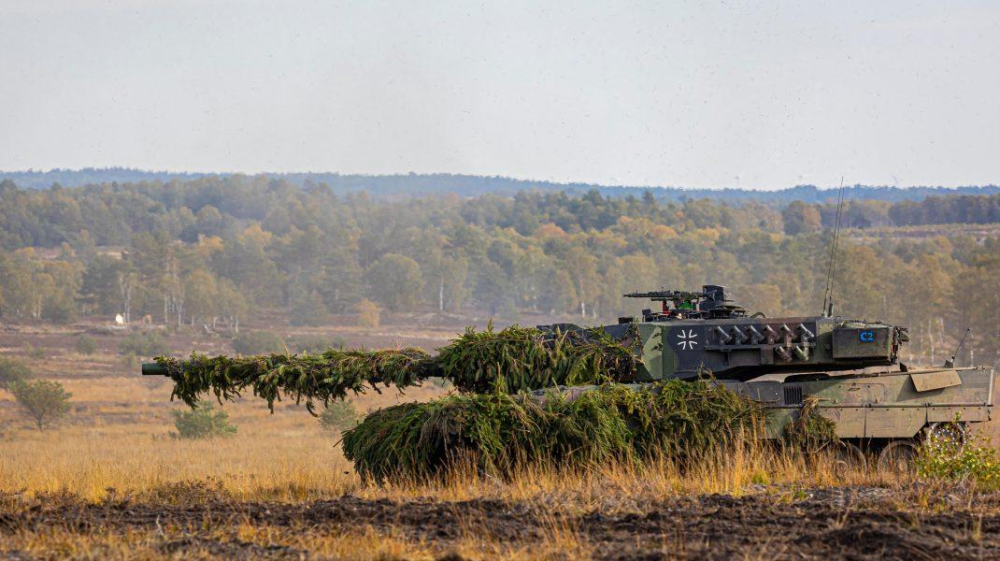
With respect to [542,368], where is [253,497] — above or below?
below

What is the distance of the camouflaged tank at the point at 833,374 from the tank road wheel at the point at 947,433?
0.07 feet

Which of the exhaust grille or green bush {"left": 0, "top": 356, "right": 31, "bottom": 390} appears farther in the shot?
green bush {"left": 0, "top": 356, "right": 31, "bottom": 390}

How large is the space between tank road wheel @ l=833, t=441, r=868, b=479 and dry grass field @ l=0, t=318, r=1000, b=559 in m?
0.30

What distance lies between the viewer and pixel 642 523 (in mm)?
11000

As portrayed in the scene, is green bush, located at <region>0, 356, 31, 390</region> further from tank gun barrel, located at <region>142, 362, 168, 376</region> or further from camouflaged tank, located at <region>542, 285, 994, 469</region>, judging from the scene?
camouflaged tank, located at <region>542, 285, 994, 469</region>

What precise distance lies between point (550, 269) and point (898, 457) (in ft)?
299

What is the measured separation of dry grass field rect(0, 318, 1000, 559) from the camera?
9.78 metres

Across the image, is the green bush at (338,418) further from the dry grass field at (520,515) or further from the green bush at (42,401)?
the dry grass field at (520,515)

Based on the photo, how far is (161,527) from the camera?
11344mm

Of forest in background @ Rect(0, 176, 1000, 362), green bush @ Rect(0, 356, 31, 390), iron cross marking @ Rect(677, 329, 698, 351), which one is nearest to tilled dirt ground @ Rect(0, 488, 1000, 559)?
iron cross marking @ Rect(677, 329, 698, 351)

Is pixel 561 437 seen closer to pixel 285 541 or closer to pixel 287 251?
pixel 285 541

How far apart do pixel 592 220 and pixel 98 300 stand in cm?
6264

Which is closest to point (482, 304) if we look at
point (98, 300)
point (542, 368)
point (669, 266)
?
point (669, 266)

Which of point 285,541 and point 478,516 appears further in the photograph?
point 478,516
